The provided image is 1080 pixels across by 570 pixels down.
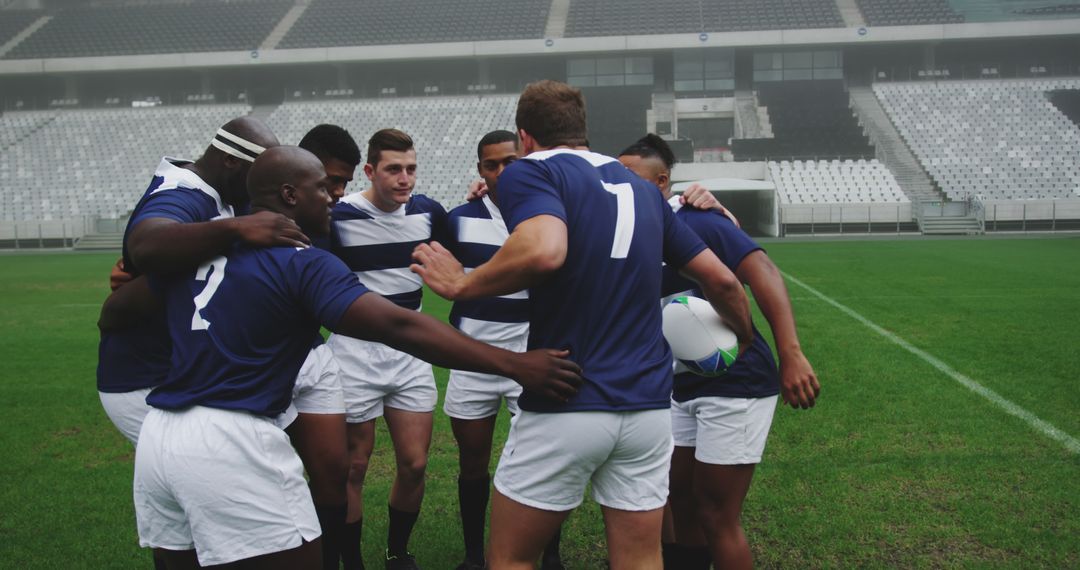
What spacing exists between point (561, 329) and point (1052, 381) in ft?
23.8

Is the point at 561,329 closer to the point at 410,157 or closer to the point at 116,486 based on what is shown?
the point at 410,157

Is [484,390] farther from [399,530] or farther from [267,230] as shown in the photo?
[267,230]

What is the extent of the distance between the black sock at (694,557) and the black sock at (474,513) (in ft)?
3.75

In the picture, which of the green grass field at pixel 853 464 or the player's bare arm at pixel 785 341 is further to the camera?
the green grass field at pixel 853 464

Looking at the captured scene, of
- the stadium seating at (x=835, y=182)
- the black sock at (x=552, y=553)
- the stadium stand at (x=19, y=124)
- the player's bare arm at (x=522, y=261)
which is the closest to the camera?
the player's bare arm at (x=522, y=261)

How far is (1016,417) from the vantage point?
22.6 ft

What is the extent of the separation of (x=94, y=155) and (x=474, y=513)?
46456 millimetres

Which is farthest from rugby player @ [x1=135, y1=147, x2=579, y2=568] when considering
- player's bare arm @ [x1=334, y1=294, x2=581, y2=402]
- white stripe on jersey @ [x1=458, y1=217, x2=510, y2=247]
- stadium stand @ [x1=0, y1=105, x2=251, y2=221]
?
stadium stand @ [x1=0, y1=105, x2=251, y2=221]

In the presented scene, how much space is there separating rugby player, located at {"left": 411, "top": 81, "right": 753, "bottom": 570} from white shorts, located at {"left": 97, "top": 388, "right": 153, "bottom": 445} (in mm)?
1501

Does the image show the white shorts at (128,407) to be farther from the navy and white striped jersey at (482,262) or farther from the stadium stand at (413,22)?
the stadium stand at (413,22)

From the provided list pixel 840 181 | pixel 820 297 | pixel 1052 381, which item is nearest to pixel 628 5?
pixel 840 181

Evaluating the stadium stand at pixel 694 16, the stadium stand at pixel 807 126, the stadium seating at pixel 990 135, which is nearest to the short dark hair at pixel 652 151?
the stadium seating at pixel 990 135

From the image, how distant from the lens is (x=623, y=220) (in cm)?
272

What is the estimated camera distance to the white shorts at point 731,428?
345 centimetres
